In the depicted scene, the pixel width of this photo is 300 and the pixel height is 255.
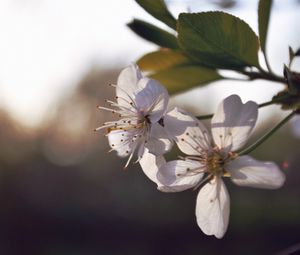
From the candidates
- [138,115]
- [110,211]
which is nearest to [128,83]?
[138,115]

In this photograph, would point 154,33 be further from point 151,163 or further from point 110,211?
point 110,211

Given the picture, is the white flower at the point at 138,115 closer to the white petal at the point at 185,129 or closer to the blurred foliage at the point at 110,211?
the white petal at the point at 185,129

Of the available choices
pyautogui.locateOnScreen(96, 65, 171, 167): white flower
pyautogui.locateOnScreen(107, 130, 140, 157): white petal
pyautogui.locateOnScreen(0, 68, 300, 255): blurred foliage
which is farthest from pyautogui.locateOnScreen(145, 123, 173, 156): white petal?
pyautogui.locateOnScreen(0, 68, 300, 255): blurred foliage

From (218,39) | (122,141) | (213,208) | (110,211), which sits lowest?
(110,211)

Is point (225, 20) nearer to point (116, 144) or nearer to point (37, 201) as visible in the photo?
point (116, 144)

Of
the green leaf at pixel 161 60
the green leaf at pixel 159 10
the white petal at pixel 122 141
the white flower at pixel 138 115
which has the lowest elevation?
the white petal at pixel 122 141

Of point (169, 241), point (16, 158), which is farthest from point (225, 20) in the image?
point (16, 158)

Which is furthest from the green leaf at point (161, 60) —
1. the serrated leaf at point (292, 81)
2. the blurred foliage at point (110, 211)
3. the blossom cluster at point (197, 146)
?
the blurred foliage at point (110, 211)
